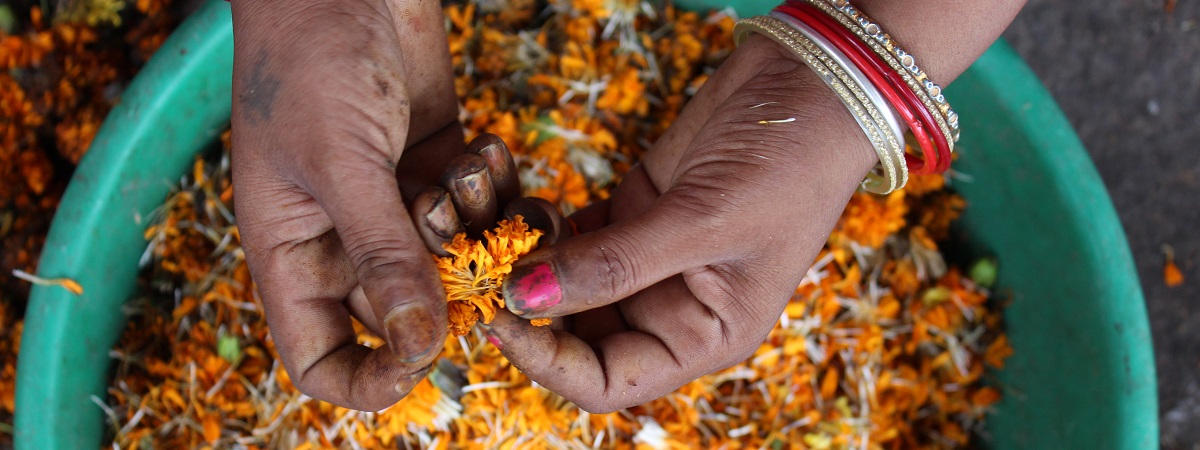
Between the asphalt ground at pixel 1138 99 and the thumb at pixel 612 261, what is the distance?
8.54 feet

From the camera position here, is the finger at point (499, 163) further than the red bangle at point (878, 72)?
No

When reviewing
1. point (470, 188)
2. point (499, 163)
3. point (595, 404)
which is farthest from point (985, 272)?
point (470, 188)

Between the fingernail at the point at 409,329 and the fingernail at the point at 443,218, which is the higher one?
the fingernail at the point at 443,218

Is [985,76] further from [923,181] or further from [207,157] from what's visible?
[207,157]

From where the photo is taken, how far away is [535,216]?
161 centimetres

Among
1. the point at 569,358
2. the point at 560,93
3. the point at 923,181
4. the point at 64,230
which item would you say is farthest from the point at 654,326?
the point at 64,230

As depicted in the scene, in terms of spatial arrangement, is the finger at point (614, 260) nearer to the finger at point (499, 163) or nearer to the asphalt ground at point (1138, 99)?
the finger at point (499, 163)

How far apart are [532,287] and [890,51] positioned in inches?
37.1

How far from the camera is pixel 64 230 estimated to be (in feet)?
7.38

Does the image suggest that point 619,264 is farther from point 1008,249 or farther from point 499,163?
point 1008,249

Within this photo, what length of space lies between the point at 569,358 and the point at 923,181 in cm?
161

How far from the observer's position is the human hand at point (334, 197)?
4.42 feet

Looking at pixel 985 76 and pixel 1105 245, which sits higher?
pixel 985 76

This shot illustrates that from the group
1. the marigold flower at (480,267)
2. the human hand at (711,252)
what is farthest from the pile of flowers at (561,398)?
the marigold flower at (480,267)
